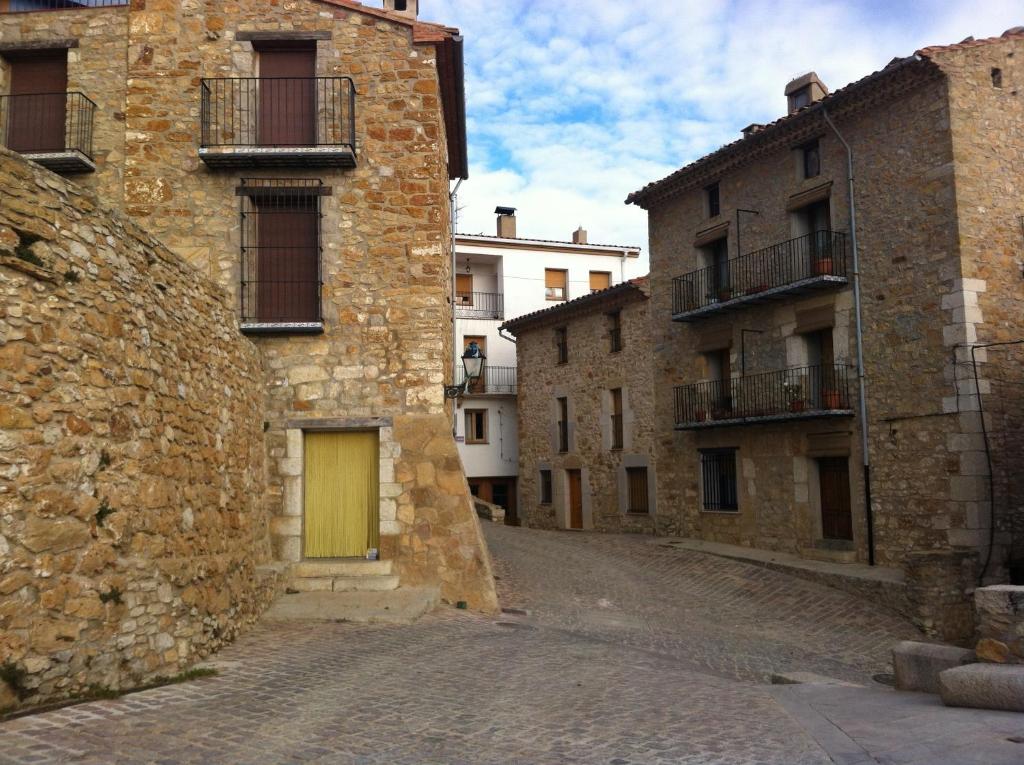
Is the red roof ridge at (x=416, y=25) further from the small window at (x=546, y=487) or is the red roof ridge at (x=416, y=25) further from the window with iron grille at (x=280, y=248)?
the small window at (x=546, y=487)

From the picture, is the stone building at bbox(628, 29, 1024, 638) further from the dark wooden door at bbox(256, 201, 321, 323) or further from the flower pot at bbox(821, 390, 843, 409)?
the dark wooden door at bbox(256, 201, 321, 323)

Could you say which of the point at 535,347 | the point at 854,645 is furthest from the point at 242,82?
the point at 535,347

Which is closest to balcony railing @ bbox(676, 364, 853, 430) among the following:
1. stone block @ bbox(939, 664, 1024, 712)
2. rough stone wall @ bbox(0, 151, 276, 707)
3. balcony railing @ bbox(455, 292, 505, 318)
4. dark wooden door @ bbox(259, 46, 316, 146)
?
dark wooden door @ bbox(259, 46, 316, 146)

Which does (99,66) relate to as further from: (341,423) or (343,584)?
(343,584)

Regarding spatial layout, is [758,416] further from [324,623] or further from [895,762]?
[895,762]

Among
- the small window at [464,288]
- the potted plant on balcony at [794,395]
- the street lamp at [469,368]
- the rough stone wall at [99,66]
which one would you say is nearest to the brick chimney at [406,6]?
the rough stone wall at [99,66]

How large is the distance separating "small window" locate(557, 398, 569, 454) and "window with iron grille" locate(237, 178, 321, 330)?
1472 cm

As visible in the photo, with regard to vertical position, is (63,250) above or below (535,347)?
below

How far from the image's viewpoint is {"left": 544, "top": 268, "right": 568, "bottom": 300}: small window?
103 feet

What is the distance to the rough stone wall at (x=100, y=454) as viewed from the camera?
16.6 ft

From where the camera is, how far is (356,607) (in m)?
9.08

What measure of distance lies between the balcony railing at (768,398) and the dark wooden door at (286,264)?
9255 mm

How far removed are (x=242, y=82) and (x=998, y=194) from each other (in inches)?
461

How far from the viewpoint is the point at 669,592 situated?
14305 millimetres
